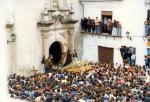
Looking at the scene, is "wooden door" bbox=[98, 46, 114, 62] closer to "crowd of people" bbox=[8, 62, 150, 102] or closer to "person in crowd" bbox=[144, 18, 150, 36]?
"crowd of people" bbox=[8, 62, 150, 102]

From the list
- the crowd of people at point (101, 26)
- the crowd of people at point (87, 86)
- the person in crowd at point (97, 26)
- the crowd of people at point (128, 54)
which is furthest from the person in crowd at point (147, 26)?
the person in crowd at point (97, 26)

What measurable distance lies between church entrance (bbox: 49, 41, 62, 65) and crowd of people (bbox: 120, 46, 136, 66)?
4.36m

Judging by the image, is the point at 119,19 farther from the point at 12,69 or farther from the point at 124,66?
the point at 12,69

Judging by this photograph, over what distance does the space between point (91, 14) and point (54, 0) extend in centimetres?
Result: 326

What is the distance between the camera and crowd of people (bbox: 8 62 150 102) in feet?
51.8

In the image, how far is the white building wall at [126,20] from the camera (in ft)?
76.0

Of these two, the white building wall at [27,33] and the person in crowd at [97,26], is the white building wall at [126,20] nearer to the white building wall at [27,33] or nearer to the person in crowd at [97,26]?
the person in crowd at [97,26]

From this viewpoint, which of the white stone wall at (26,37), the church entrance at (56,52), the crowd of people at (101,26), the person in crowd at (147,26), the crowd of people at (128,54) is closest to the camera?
the white stone wall at (26,37)

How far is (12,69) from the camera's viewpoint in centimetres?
2153

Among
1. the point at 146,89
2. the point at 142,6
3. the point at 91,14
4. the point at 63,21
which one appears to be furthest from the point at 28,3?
the point at 146,89

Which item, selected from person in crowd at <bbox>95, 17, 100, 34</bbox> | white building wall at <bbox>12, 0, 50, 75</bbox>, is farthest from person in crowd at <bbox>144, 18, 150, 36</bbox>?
white building wall at <bbox>12, 0, 50, 75</bbox>

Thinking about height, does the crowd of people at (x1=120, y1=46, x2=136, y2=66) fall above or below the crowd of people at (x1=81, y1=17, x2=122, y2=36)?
below

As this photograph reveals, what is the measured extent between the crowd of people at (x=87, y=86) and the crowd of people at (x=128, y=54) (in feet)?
3.71

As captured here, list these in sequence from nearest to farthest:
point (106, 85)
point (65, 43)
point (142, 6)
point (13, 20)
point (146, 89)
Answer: point (146, 89)
point (106, 85)
point (13, 20)
point (142, 6)
point (65, 43)
